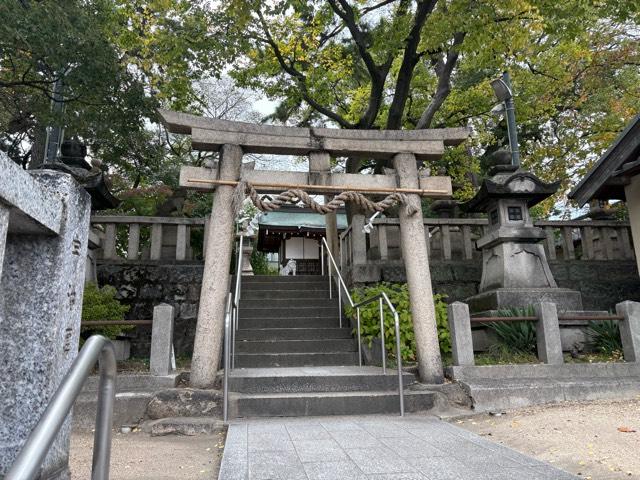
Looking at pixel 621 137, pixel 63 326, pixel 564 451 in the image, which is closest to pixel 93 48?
pixel 63 326

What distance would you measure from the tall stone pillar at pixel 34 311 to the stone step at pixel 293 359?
15.1 feet

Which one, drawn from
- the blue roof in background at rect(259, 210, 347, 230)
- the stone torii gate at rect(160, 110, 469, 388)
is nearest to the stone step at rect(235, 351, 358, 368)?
the stone torii gate at rect(160, 110, 469, 388)

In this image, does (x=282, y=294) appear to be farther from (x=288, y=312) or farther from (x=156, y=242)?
(x=156, y=242)

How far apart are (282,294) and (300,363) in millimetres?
2675

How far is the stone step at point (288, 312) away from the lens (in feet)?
28.3

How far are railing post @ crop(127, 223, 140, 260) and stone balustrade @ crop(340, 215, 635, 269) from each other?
4.32m

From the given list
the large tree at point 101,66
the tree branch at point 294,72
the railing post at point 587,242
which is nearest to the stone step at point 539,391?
the railing post at point 587,242

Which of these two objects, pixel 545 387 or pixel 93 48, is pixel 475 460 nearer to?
pixel 545 387

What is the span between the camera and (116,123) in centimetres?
781

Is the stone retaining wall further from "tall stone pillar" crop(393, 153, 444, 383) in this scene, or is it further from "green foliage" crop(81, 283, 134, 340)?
"tall stone pillar" crop(393, 153, 444, 383)

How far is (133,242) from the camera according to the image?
8773 mm

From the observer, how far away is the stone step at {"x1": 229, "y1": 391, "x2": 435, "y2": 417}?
16.8 feet

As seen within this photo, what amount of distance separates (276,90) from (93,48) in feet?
18.1

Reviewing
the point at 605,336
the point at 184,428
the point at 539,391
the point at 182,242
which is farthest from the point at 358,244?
the point at 184,428
